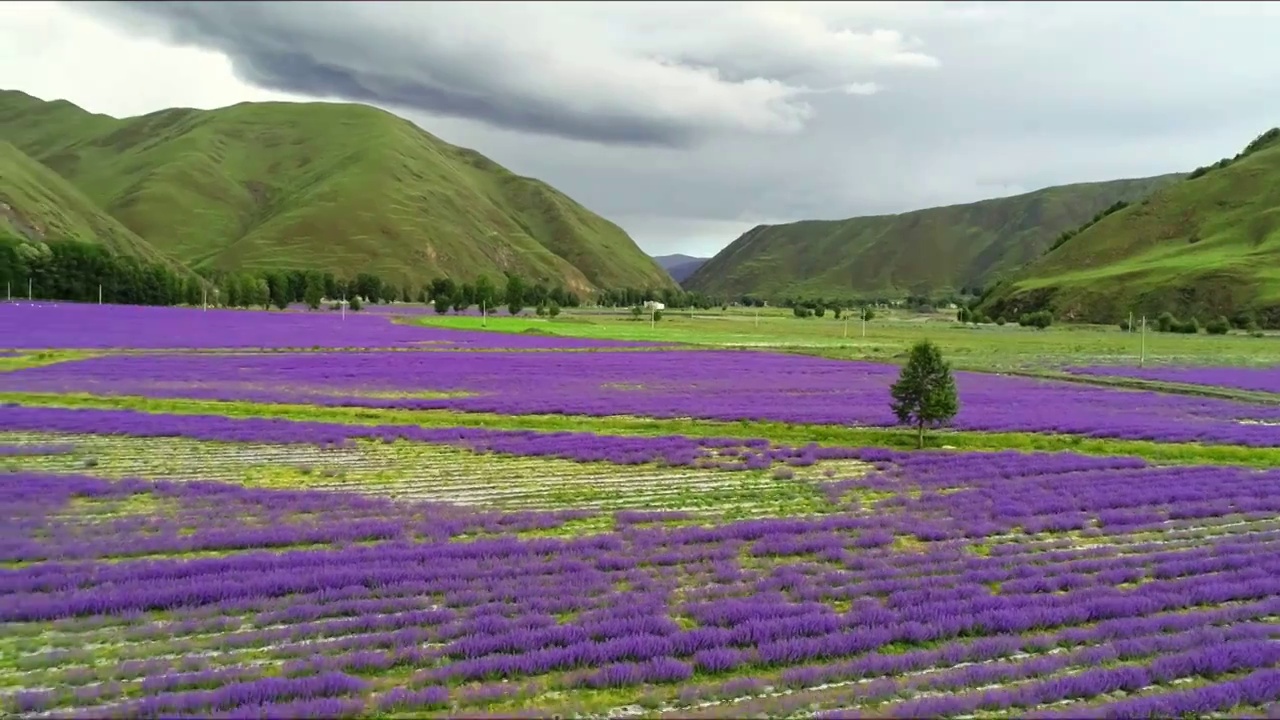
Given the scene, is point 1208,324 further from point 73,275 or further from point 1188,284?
point 73,275

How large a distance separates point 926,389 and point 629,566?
20.6 m

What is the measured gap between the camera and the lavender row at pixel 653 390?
38219mm

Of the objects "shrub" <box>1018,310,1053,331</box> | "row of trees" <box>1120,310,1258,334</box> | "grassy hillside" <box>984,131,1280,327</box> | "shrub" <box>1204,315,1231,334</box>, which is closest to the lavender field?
"shrub" <box>1204,315,1231,334</box>

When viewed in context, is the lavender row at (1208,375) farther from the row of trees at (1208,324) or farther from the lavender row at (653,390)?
the row of trees at (1208,324)

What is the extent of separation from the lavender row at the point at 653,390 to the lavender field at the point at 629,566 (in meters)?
1.31

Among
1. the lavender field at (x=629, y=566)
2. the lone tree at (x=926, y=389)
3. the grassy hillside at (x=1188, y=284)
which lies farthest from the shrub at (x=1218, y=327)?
the lone tree at (x=926, y=389)

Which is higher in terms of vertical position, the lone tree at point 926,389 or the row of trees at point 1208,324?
the row of trees at point 1208,324

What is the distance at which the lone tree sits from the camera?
31.6 meters

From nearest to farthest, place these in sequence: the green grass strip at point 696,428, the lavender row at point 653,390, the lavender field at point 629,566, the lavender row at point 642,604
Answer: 1. the lavender field at point 629,566
2. the lavender row at point 642,604
3. the green grass strip at point 696,428
4. the lavender row at point 653,390

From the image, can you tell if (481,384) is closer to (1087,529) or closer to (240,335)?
(1087,529)

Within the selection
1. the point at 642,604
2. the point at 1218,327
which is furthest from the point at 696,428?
the point at 1218,327

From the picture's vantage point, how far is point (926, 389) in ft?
105

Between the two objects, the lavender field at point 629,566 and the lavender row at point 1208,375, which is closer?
the lavender field at point 629,566

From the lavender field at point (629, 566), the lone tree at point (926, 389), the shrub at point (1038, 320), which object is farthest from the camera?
the shrub at point (1038, 320)
